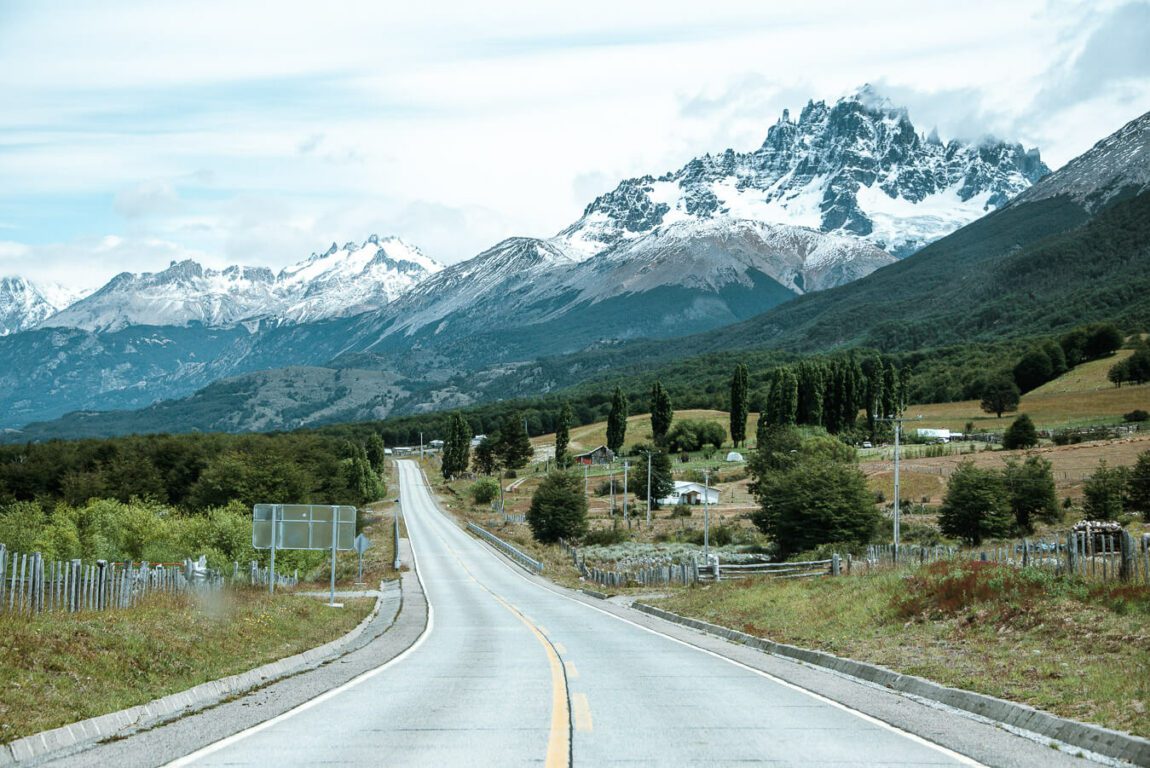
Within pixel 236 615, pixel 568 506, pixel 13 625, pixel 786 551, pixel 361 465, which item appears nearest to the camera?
pixel 13 625

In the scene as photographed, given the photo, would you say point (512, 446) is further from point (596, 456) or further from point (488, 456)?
point (596, 456)

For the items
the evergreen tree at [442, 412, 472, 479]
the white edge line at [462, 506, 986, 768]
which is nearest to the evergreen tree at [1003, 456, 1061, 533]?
the white edge line at [462, 506, 986, 768]

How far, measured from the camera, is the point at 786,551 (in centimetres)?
7600

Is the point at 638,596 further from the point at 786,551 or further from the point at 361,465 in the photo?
the point at 361,465

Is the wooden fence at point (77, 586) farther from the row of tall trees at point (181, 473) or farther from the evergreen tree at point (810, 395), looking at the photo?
the evergreen tree at point (810, 395)

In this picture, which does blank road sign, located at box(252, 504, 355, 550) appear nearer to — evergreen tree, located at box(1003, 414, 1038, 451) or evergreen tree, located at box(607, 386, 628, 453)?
evergreen tree, located at box(1003, 414, 1038, 451)

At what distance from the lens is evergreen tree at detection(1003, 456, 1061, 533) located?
83.1 meters

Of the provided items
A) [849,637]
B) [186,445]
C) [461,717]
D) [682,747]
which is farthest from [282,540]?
[186,445]

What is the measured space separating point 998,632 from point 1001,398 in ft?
528

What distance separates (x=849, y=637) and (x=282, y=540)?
1902cm

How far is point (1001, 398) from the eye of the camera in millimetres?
172250

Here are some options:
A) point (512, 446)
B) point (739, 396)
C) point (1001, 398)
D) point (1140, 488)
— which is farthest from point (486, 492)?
point (1140, 488)

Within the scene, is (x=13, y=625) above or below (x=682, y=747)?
above

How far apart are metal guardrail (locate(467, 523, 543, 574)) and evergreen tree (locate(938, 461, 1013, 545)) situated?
95.6ft
